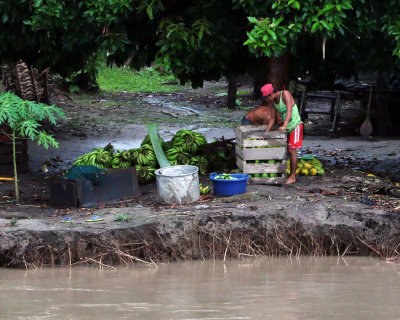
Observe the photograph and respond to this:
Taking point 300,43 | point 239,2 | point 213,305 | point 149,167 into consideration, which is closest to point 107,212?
point 149,167

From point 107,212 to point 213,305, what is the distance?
2.44m

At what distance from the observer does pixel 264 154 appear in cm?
924

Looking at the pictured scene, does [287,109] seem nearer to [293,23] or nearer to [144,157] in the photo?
[293,23]

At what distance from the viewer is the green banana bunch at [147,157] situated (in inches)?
395

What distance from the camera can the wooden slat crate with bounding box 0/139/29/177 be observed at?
434 inches

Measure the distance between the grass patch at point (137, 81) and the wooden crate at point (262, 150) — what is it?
1603 cm

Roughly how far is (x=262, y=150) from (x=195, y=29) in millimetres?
1846

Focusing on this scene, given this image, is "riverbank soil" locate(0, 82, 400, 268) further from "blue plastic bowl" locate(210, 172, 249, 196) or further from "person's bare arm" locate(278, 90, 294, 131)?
"person's bare arm" locate(278, 90, 294, 131)

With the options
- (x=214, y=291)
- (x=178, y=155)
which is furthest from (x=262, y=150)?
(x=214, y=291)

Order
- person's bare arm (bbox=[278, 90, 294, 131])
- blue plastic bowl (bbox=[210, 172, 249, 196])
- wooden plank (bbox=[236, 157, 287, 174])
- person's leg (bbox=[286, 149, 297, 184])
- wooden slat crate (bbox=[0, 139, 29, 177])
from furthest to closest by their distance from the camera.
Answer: wooden slat crate (bbox=[0, 139, 29, 177]) < person's leg (bbox=[286, 149, 297, 184]) < wooden plank (bbox=[236, 157, 287, 174]) < person's bare arm (bbox=[278, 90, 294, 131]) < blue plastic bowl (bbox=[210, 172, 249, 196])

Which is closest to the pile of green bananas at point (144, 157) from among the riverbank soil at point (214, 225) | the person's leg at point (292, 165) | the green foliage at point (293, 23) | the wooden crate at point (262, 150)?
the riverbank soil at point (214, 225)

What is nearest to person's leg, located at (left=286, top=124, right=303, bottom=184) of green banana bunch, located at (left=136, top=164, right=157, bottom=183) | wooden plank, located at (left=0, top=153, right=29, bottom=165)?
green banana bunch, located at (left=136, top=164, right=157, bottom=183)

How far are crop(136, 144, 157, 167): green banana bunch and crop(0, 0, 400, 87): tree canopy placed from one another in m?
1.34

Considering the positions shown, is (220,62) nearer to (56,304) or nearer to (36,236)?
(36,236)
